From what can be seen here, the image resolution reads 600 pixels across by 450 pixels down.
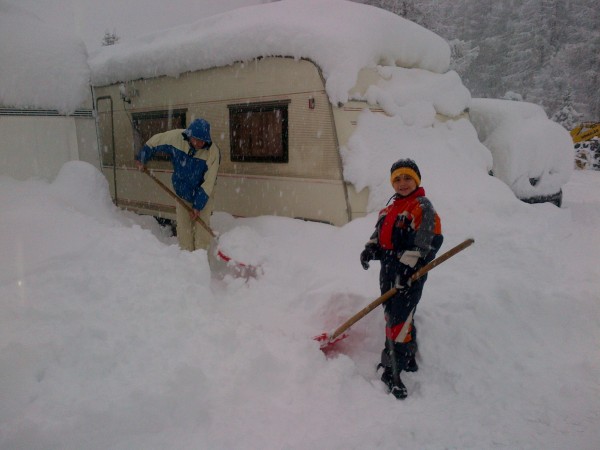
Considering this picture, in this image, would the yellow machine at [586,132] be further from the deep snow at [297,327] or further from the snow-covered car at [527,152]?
the deep snow at [297,327]

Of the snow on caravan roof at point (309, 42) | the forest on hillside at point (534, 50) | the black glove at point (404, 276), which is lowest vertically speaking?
the black glove at point (404, 276)

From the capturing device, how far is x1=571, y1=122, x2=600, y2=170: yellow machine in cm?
1842

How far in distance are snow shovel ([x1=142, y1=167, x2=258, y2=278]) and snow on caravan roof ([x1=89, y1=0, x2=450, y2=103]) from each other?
233 cm

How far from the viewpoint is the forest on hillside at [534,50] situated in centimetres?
2736

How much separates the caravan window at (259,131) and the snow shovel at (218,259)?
1431mm

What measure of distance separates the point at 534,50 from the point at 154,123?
30.2 meters

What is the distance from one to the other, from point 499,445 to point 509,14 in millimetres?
37027

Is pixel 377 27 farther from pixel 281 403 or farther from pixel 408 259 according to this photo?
pixel 281 403

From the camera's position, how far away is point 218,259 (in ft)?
20.5

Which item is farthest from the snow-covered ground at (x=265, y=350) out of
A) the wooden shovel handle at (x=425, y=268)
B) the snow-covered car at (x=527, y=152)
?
the snow-covered car at (x=527, y=152)

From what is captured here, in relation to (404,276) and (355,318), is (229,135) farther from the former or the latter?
(404,276)

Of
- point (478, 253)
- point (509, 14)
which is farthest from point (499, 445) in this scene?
point (509, 14)

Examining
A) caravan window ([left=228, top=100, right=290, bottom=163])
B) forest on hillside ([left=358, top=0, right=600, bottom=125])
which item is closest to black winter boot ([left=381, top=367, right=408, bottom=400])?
caravan window ([left=228, top=100, right=290, bottom=163])

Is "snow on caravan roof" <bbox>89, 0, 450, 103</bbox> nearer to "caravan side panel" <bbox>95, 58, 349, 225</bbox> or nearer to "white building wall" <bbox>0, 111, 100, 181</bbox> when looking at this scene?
"caravan side panel" <bbox>95, 58, 349, 225</bbox>
